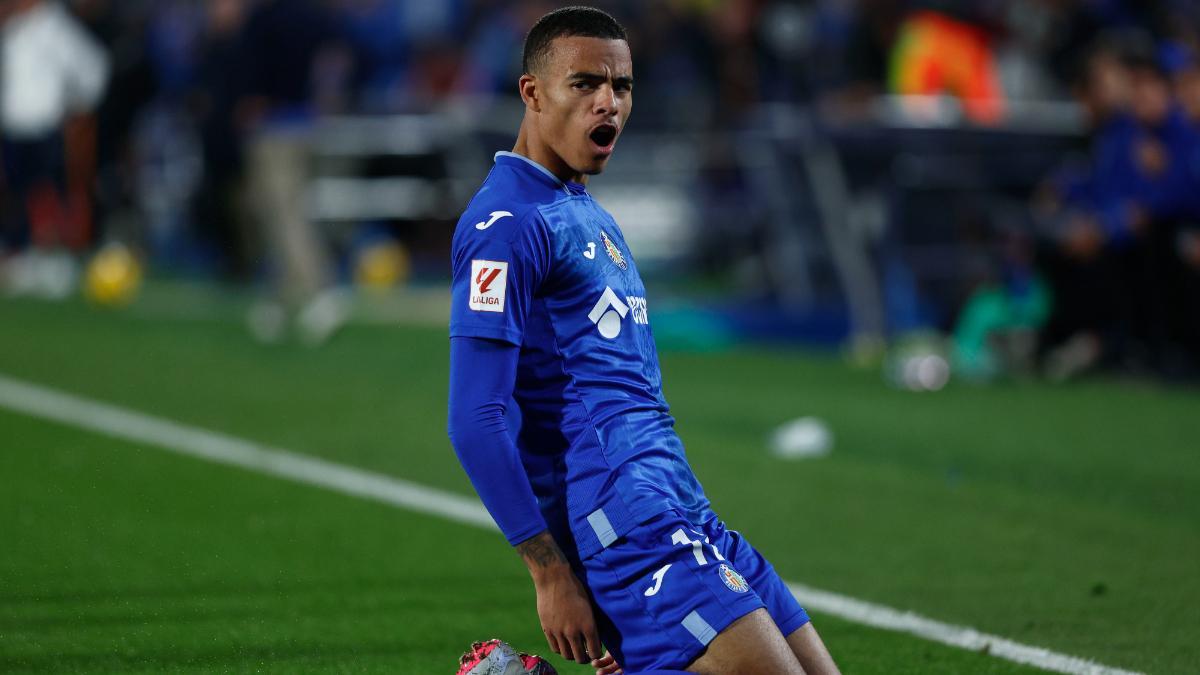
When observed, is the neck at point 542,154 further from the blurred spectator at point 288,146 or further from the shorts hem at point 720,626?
the blurred spectator at point 288,146

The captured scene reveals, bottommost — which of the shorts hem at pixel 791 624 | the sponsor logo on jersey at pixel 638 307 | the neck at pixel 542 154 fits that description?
the shorts hem at pixel 791 624

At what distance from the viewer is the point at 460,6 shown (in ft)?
74.7

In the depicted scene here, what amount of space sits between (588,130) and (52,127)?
1811cm

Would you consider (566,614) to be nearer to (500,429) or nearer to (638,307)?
(500,429)

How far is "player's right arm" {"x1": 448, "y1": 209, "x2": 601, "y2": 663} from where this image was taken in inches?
148

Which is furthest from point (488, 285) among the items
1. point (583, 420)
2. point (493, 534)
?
point (493, 534)

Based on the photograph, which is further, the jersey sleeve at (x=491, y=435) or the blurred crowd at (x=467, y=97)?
the blurred crowd at (x=467, y=97)

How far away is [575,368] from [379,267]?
1381cm

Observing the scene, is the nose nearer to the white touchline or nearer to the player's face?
the player's face

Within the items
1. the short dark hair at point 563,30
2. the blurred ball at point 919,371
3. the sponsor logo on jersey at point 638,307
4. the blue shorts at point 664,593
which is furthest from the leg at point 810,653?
the blurred ball at point 919,371

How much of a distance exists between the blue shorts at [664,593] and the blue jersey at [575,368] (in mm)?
50

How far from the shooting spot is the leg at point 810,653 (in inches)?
Result: 161

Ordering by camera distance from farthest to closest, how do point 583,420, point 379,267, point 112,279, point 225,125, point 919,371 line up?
point 379,267 → point 112,279 → point 225,125 → point 919,371 → point 583,420

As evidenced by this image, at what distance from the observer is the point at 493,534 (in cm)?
708
